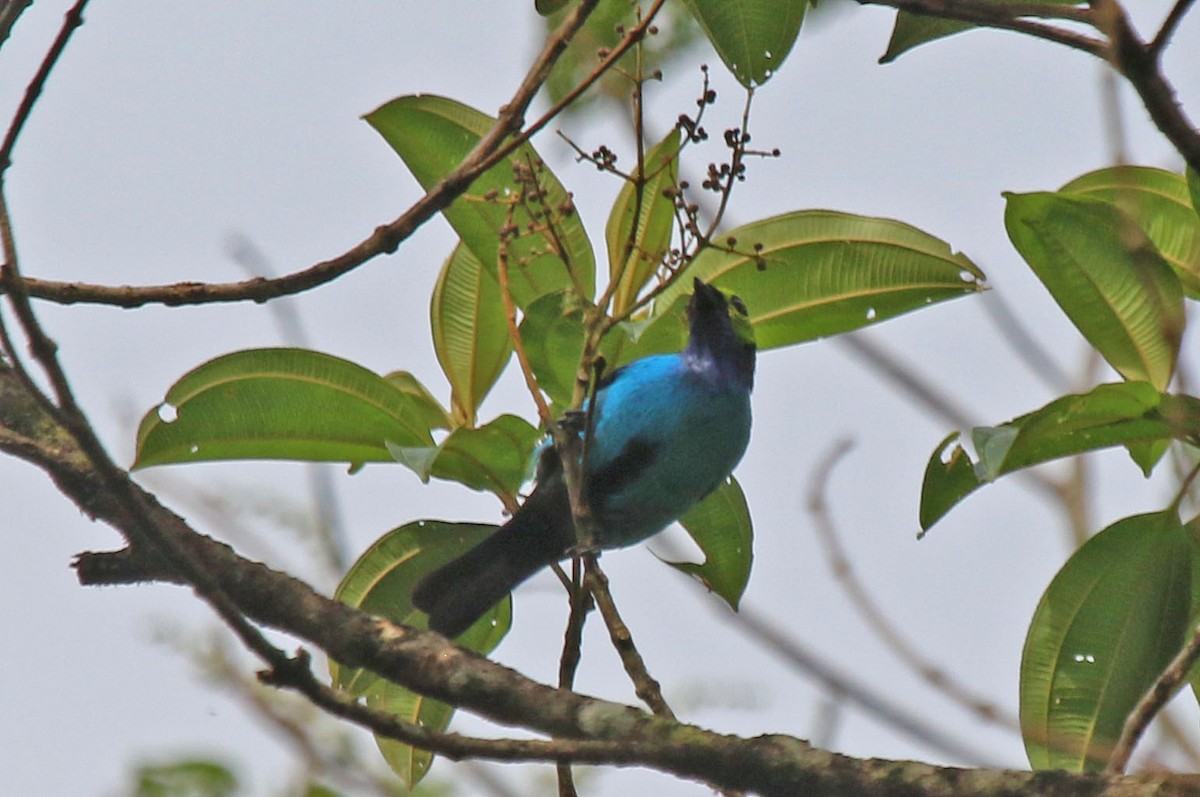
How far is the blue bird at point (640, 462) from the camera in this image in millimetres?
3797

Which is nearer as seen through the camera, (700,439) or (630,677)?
(630,677)

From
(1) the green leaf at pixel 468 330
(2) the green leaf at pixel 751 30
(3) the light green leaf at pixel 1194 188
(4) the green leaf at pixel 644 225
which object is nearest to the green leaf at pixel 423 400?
(1) the green leaf at pixel 468 330

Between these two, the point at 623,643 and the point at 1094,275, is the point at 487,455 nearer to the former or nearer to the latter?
the point at 623,643

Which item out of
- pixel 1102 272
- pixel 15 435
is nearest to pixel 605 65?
pixel 1102 272

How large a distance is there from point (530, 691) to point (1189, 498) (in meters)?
1.36

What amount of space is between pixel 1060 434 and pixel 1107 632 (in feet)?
1.63

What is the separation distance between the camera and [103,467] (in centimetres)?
192

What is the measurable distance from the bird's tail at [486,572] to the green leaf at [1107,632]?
4.61 feet

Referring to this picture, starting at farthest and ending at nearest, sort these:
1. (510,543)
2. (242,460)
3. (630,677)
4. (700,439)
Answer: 1. (700,439)
2. (510,543)
3. (242,460)
4. (630,677)

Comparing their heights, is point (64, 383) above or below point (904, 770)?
above

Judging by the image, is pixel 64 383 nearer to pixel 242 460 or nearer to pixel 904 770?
pixel 904 770

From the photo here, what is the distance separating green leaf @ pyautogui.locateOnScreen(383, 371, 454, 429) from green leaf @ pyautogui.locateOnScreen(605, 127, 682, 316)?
558 millimetres

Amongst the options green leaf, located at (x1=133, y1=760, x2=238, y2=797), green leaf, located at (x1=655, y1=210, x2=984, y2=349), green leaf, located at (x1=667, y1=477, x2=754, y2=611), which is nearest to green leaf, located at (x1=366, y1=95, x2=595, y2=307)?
green leaf, located at (x1=655, y1=210, x2=984, y2=349)

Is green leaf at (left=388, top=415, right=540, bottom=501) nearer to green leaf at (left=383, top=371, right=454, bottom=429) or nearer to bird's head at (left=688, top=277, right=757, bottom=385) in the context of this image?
green leaf at (left=383, top=371, right=454, bottom=429)
